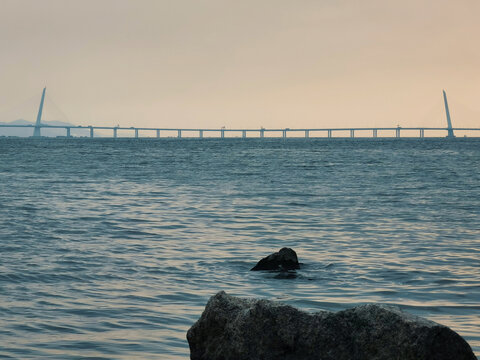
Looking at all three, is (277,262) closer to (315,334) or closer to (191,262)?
(191,262)

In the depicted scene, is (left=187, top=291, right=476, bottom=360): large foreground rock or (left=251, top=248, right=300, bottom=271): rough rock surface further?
(left=251, top=248, right=300, bottom=271): rough rock surface

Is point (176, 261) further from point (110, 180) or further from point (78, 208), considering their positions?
point (110, 180)

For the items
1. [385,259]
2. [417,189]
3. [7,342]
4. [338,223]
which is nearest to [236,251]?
[385,259]

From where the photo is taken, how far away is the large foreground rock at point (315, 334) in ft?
17.0

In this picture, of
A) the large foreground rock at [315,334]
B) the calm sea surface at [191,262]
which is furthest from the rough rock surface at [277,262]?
the large foreground rock at [315,334]

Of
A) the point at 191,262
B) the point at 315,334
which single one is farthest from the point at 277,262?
the point at 315,334

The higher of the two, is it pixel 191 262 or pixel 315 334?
pixel 315 334

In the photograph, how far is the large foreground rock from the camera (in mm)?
5180

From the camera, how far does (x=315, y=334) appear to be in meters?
5.64

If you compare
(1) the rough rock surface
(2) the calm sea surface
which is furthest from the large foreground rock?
(1) the rough rock surface

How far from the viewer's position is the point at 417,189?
3378cm

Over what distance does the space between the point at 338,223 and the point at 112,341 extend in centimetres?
1258

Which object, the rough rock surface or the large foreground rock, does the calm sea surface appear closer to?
the rough rock surface

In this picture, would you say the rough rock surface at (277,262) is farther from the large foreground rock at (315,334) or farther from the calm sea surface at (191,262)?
the large foreground rock at (315,334)
